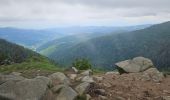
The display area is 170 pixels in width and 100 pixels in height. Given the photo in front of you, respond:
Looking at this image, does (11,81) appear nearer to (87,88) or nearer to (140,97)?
(87,88)

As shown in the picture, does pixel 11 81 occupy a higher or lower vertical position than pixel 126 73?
higher

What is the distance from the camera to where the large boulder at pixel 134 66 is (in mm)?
33688

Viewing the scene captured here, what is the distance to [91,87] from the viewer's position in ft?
81.1

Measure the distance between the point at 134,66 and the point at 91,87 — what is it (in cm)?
1085

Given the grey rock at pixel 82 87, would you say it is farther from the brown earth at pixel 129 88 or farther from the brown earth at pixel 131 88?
the brown earth at pixel 131 88

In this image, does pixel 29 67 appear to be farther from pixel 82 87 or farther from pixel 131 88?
pixel 82 87

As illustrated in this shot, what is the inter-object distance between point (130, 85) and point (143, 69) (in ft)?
23.3

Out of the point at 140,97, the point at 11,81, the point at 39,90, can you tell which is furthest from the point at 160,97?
the point at 11,81

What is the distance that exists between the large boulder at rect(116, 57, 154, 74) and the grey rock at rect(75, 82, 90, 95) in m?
10.2

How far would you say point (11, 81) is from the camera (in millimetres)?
21250

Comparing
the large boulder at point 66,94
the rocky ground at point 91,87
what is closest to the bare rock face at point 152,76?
the rocky ground at point 91,87

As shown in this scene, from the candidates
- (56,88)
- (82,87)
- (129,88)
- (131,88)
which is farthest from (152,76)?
(56,88)

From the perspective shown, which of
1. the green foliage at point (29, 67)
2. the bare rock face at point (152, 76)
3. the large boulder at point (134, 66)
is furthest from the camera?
the green foliage at point (29, 67)

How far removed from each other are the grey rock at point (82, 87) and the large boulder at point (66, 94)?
4.36 feet
